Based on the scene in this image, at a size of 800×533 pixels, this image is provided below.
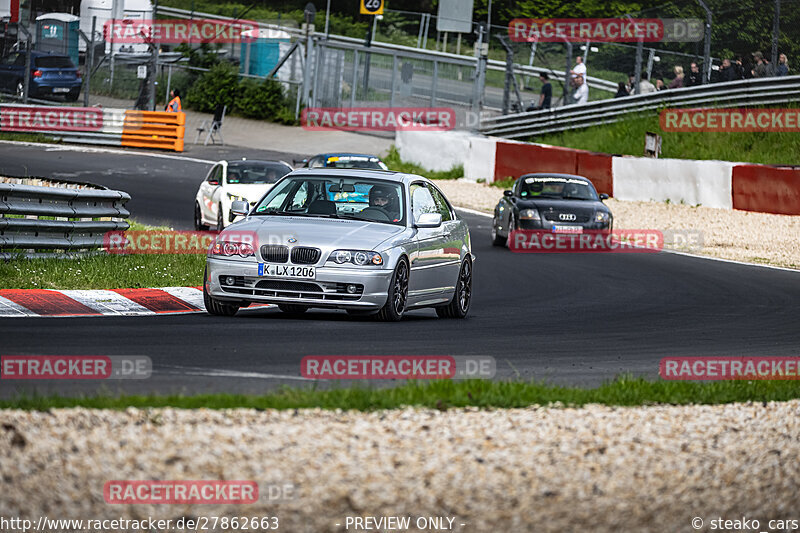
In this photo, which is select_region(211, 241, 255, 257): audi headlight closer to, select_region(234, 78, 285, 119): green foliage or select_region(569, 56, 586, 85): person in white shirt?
select_region(569, 56, 586, 85): person in white shirt

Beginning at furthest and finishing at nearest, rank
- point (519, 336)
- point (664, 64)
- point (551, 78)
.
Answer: point (551, 78)
point (664, 64)
point (519, 336)

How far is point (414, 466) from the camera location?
614 centimetres

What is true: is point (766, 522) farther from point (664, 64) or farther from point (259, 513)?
point (664, 64)

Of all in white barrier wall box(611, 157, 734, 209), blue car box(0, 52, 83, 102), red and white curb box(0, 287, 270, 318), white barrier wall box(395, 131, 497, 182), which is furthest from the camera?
blue car box(0, 52, 83, 102)

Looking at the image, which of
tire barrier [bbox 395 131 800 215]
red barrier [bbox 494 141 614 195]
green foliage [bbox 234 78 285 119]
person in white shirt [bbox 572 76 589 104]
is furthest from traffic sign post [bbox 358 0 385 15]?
red barrier [bbox 494 141 614 195]

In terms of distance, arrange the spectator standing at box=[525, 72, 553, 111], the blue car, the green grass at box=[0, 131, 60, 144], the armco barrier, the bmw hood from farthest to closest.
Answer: the blue car < the armco barrier < the green grass at box=[0, 131, 60, 144] < the spectator standing at box=[525, 72, 553, 111] < the bmw hood

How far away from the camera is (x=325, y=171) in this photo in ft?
41.7

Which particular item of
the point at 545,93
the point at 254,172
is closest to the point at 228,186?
the point at 254,172

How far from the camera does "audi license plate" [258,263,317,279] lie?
37.2ft

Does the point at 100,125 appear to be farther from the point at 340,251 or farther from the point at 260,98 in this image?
the point at 340,251

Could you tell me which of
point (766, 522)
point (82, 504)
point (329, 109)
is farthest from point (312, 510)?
point (329, 109)

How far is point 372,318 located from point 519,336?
1.41 meters

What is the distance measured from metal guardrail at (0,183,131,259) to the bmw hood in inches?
126

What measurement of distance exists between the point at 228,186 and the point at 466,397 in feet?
45.5
